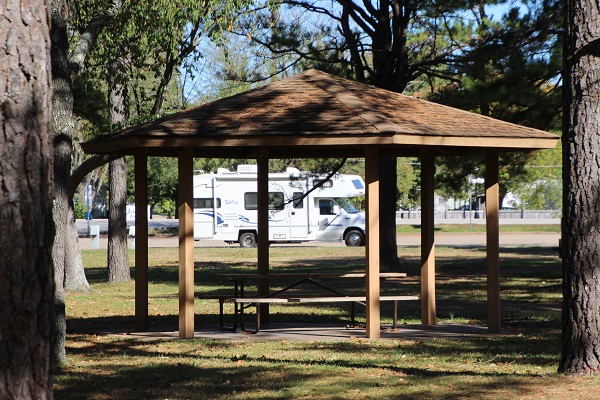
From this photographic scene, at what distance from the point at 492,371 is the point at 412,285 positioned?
11.6 m

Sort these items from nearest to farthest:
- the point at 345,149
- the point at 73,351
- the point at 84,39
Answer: the point at 73,351
the point at 84,39
the point at 345,149

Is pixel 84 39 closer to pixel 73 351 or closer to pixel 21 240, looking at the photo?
pixel 73 351

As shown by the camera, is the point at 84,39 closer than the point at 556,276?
Yes

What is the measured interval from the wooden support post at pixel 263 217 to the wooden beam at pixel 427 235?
2245 mm

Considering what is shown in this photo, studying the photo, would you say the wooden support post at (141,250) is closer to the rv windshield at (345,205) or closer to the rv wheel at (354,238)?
the rv windshield at (345,205)

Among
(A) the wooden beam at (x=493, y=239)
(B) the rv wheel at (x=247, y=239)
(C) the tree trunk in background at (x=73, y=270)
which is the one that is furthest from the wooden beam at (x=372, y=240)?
(B) the rv wheel at (x=247, y=239)

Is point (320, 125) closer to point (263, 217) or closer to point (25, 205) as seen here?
point (263, 217)

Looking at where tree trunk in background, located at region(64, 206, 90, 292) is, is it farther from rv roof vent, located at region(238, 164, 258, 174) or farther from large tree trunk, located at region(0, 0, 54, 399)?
rv roof vent, located at region(238, 164, 258, 174)

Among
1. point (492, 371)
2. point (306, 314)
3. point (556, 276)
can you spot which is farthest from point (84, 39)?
point (556, 276)

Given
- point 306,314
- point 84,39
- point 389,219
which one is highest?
point 84,39

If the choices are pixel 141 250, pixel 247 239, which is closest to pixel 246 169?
pixel 247 239

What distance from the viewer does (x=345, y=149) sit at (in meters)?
14.3

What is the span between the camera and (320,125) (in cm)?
1096

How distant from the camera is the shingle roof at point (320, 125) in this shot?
35.3ft
